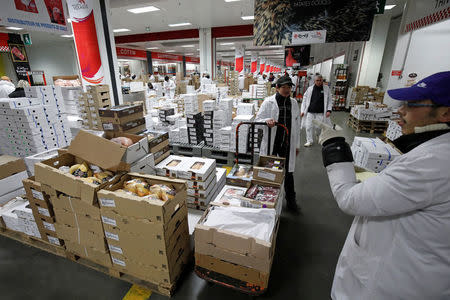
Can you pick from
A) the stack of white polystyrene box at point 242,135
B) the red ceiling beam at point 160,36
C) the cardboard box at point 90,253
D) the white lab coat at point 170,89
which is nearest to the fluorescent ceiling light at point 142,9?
the white lab coat at point 170,89

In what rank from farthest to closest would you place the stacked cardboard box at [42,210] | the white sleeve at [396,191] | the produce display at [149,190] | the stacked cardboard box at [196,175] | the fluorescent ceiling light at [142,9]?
1. the fluorescent ceiling light at [142,9]
2. the stacked cardboard box at [196,175]
3. the stacked cardboard box at [42,210]
4. the produce display at [149,190]
5. the white sleeve at [396,191]

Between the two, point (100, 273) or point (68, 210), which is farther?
point (100, 273)

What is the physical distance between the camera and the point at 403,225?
37.3 inches

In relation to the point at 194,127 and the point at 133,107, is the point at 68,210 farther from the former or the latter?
the point at 194,127

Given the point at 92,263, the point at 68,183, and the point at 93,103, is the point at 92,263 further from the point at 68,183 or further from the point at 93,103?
the point at 93,103

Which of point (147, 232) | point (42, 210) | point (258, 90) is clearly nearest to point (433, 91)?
point (147, 232)

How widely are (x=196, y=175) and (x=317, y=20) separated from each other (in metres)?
3.00

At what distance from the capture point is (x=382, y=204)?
886mm

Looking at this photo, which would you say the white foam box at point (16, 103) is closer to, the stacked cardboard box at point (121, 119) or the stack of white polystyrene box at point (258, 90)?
the stacked cardboard box at point (121, 119)

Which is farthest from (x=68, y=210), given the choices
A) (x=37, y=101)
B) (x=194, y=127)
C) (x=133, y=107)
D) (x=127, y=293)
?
(x=37, y=101)

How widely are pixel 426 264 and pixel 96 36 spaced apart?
20.0ft

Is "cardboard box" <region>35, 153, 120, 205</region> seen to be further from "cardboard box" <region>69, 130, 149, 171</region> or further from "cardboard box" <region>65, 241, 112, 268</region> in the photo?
"cardboard box" <region>65, 241, 112, 268</region>

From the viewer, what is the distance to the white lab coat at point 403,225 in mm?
820

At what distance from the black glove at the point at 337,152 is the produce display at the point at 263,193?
1.19 metres
